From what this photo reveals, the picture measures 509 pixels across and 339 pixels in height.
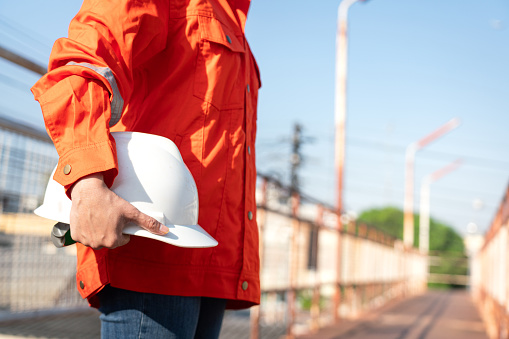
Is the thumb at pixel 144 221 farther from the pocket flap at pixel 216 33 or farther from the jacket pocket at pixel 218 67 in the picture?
the pocket flap at pixel 216 33

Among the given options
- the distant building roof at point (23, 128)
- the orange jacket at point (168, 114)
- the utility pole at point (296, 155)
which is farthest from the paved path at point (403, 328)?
the utility pole at point (296, 155)

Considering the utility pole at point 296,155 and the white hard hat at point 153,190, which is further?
the utility pole at point 296,155

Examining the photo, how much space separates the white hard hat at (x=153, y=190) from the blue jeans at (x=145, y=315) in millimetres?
214

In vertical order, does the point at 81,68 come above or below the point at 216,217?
above

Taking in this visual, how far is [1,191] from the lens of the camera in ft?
8.27

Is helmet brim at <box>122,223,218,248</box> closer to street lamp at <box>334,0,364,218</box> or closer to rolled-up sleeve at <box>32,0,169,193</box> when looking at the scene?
rolled-up sleeve at <box>32,0,169,193</box>

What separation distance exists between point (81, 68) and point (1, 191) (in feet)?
5.26

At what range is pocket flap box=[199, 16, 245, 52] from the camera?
4.69 ft

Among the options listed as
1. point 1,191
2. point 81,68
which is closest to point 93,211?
point 81,68

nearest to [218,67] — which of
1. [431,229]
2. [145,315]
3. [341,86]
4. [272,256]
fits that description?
[145,315]

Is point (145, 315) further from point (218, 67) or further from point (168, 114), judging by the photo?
point (218, 67)

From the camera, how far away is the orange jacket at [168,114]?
1.13 m

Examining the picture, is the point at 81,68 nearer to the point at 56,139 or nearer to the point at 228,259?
the point at 56,139

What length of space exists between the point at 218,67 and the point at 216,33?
9cm
